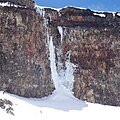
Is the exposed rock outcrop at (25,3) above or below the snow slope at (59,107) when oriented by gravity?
above

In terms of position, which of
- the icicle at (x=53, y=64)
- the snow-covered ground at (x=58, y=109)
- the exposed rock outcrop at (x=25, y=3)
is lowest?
A: the snow-covered ground at (x=58, y=109)

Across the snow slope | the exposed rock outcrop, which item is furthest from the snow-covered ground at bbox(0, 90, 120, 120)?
the exposed rock outcrop

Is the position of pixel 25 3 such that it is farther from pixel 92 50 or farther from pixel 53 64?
pixel 92 50

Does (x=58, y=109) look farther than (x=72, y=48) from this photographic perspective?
No

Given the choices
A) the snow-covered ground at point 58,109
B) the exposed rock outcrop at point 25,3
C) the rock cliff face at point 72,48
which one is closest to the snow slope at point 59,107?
the snow-covered ground at point 58,109

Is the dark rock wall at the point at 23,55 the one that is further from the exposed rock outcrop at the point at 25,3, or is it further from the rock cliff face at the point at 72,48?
the exposed rock outcrop at the point at 25,3

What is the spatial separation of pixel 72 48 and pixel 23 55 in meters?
4.52

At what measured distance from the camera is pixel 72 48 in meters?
24.2

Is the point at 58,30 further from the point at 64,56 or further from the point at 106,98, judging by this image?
the point at 106,98

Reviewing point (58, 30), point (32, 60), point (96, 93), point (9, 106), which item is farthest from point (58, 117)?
point (58, 30)

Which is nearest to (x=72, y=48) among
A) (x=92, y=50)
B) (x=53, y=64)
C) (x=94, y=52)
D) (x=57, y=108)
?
(x=92, y=50)

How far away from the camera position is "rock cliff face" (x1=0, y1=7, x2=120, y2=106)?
20812 millimetres

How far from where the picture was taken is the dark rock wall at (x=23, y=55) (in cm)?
1991

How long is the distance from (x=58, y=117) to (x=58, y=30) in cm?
783
